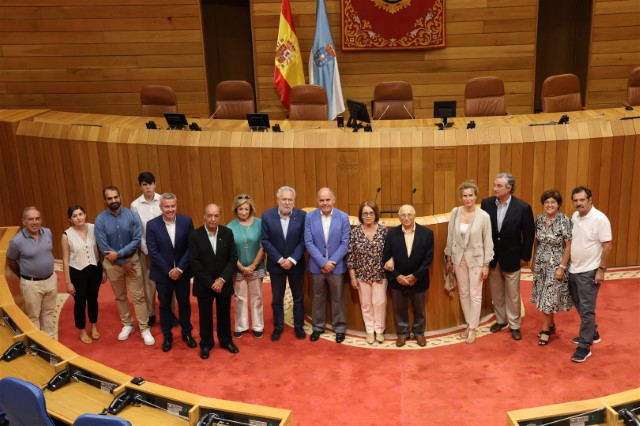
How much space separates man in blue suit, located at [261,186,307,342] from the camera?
571 cm

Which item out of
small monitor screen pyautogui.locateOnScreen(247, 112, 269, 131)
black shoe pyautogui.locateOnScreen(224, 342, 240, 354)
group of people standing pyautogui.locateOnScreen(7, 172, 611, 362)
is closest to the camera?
group of people standing pyautogui.locateOnScreen(7, 172, 611, 362)

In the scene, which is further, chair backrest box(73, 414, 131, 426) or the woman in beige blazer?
the woman in beige blazer

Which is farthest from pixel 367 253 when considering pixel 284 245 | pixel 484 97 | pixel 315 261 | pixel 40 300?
pixel 484 97

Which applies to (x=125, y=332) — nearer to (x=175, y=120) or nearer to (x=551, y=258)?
(x=175, y=120)

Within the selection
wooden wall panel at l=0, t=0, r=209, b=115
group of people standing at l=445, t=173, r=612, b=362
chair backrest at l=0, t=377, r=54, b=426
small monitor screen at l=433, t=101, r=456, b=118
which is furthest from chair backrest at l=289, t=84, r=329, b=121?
chair backrest at l=0, t=377, r=54, b=426

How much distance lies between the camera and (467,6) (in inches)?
378

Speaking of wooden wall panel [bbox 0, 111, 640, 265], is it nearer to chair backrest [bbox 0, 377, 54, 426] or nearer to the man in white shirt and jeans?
the man in white shirt and jeans

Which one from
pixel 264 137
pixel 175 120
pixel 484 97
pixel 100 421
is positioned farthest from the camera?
pixel 484 97

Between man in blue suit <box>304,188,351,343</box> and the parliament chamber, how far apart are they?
0.65ft

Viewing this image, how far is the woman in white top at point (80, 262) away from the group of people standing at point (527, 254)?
2.75 meters

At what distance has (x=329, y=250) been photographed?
571 centimetres

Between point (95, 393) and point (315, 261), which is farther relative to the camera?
point (315, 261)

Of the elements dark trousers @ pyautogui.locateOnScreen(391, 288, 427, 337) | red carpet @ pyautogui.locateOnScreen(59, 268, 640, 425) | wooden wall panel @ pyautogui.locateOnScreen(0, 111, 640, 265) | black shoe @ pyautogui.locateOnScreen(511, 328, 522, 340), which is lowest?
red carpet @ pyautogui.locateOnScreen(59, 268, 640, 425)

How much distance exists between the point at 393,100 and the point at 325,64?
5.49 ft
